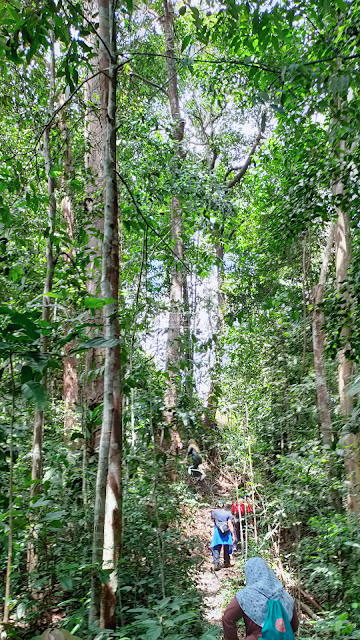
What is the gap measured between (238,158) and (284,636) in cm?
1826

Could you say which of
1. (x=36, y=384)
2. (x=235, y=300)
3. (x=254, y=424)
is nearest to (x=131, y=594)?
(x=36, y=384)

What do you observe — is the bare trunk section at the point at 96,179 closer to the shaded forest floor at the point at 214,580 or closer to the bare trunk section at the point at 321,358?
the shaded forest floor at the point at 214,580

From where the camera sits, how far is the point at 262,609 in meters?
2.46

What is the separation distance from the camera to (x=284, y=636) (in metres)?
2.38

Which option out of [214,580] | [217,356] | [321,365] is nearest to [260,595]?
[321,365]

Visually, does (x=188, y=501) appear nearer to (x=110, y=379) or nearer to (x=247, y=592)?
(x=247, y=592)

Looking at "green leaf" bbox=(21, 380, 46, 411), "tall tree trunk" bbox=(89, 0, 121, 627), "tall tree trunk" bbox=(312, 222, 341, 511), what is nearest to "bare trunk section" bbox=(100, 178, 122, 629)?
"tall tree trunk" bbox=(89, 0, 121, 627)

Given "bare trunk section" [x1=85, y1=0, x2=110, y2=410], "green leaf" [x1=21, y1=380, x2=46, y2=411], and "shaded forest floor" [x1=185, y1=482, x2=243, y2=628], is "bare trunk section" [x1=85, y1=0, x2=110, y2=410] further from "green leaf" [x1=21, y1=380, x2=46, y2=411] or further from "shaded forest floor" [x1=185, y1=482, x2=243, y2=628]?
"shaded forest floor" [x1=185, y1=482, x2=243, y2=628]

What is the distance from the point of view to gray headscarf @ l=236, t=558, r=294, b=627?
247 centimetres

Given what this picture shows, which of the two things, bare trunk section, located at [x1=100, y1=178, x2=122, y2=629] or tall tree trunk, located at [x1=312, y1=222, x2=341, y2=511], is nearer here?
bare trunk section, located at [x1=100, y1=178, x2=122, y2=629]

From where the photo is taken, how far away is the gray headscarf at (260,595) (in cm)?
247

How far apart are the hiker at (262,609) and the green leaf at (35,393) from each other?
1761 millimetres

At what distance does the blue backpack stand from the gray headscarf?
0.13 ft

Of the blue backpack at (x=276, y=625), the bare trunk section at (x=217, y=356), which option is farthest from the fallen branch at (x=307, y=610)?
the blue backpack at (x=276, y=625)
